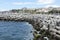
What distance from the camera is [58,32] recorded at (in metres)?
18.0

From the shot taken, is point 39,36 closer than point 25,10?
Yes

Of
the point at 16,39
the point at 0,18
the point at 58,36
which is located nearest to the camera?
the point at 58,36

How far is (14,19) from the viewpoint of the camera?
100438 millimetres

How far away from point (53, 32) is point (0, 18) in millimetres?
97104

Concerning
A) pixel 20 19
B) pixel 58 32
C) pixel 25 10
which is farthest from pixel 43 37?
pixel 25 10

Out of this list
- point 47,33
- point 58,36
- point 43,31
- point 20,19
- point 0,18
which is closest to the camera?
point 58,36

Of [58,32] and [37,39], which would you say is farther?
[37,39]

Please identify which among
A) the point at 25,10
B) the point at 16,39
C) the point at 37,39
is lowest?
the point at 25,10

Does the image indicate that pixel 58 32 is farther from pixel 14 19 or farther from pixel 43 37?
pixel 14 19

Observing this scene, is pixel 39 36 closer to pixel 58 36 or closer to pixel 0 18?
pixel 58 36

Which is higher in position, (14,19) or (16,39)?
(16,39)

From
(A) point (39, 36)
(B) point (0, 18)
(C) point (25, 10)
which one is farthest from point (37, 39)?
(C) point (25, 10)

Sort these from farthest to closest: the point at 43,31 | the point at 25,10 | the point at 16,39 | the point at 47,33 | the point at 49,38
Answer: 1. the point at 25,10
2. the point at 16,39
3. the point at 43,31
4. the point at 47,33
5. the point at 49,38

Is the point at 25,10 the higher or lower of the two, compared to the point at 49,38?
lower
